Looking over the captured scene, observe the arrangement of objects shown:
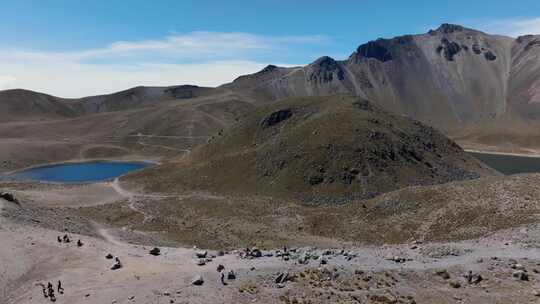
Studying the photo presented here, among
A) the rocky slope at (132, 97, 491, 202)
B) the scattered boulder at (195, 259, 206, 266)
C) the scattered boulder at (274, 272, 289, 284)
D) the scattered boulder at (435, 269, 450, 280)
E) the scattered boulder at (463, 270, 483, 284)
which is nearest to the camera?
the scattered boulder at (274, 272, 289, 284)

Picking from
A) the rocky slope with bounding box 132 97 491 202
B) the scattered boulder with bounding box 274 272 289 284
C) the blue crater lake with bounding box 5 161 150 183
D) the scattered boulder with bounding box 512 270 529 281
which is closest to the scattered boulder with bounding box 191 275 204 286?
the scattered boulder with bounding box 274 272 289 284

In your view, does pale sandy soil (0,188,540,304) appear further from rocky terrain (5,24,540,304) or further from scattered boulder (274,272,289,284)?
scattered boulder (274,272,289,284)

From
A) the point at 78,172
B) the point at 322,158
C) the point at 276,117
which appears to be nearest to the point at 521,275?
the point at 322,158

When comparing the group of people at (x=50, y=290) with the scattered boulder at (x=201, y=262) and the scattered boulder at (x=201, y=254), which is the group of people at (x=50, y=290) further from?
the scattered boulder at (x=201, y=254)

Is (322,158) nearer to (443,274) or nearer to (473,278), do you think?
(443,274)

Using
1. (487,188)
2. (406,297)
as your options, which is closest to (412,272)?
(406,297)

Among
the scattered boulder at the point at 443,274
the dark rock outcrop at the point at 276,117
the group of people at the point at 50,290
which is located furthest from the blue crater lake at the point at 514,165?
the group of people at the point at 50,290

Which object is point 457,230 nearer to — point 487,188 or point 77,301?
point 487,188
